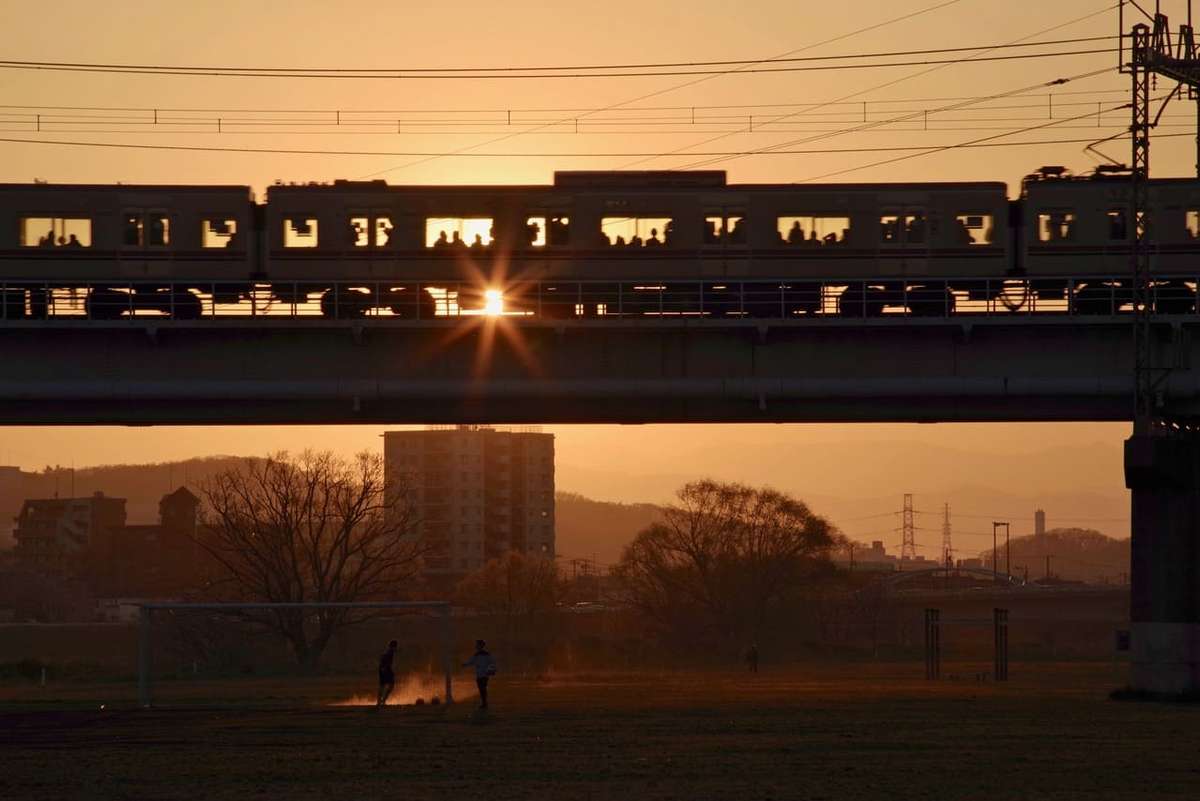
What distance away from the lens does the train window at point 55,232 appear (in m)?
50.9

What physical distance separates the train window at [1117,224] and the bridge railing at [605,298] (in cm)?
145

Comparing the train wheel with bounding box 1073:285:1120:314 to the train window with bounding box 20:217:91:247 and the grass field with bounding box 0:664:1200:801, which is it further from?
the train window with bounding box 20:217:91:247

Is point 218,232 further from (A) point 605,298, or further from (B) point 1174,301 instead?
(B) point 1174,301

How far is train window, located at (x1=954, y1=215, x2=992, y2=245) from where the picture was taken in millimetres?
51906

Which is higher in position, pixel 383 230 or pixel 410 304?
pixel 383 230

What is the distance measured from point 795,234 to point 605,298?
19.9 feet

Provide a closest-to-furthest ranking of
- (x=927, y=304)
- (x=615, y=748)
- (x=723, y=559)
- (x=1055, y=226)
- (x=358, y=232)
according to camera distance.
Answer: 1. (x=615, y=748)
2. (x=358, y=232)
3. (x=1055, y=226)
4. (x=927, y=304)
5. (x=723, y=559)

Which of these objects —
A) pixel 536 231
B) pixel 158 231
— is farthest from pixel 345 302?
pixel 536 231

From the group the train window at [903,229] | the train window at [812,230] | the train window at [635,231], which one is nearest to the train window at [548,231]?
the train window at [635,231]

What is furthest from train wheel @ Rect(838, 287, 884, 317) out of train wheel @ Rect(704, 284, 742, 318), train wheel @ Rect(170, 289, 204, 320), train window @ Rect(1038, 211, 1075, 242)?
train wheel @ Rect(170, 289, 204, 320)

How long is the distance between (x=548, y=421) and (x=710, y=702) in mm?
9290

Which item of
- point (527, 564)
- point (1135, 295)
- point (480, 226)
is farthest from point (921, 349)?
point (527, 564)

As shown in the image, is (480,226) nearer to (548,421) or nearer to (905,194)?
(548,421)

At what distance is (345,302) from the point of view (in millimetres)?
51219
